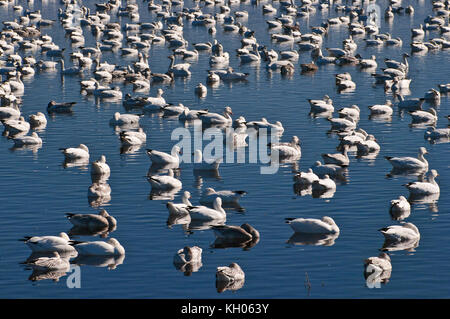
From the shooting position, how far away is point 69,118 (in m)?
66.8

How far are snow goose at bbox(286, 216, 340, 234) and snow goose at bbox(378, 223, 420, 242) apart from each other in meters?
2.11

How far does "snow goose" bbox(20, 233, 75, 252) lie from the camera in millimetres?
37344

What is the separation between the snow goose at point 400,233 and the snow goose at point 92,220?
1146cm

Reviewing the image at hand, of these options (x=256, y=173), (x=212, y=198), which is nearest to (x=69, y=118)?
(x=256, y=173)

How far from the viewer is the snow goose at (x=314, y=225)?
1567 inches

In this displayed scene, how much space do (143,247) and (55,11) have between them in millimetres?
102137

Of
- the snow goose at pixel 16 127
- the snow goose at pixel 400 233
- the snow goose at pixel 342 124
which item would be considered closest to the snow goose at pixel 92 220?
the snow goose at pixel 400 233

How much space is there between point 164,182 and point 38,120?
19.3 meters

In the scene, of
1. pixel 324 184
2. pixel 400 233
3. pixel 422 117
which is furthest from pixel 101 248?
pixel 422 117

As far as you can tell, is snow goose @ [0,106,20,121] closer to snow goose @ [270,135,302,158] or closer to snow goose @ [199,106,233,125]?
snow goose @ [199,106,233,125]

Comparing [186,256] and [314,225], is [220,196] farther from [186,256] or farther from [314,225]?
[186,256]

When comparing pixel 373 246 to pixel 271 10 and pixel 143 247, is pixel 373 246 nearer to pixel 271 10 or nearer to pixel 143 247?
pixel 143 247

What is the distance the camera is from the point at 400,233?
38.9 meters

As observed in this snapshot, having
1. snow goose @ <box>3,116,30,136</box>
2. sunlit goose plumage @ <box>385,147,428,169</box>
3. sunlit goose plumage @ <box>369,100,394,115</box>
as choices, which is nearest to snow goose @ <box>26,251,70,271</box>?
sunlit goose plumage @ <box>385,147,428,169</box>
